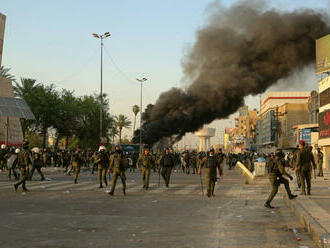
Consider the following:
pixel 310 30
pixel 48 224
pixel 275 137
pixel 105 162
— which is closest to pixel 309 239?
pixel 48 224

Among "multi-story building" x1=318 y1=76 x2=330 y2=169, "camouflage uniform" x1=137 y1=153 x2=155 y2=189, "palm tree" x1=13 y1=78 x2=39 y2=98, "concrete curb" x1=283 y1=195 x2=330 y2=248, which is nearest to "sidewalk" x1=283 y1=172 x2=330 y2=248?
"concrete curb" x1=283 y1=195 x2=330 y2=248

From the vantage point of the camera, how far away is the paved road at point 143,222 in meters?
7.49

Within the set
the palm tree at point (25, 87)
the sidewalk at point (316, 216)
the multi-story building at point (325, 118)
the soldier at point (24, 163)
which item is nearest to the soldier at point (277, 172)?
the sidewalk at point (316, 216)

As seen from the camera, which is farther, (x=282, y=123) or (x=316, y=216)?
(x=282, y=123)

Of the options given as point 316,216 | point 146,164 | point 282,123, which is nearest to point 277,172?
point 316,216

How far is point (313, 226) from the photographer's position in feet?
26.4

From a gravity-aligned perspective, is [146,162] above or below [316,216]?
above

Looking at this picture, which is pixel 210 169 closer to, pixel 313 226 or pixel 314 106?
pixel 313 226

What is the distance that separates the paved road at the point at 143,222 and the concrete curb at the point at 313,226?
162 mm

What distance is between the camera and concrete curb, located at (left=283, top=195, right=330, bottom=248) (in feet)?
22.1

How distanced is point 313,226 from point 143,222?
3.28 m

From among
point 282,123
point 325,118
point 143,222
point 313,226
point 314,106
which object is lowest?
point 143,222

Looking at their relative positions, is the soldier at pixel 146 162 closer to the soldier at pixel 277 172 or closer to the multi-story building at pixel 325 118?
the soldier at pixel 277 172

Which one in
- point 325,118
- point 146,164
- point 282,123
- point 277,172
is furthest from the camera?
point 282,123
